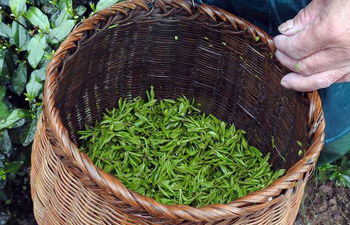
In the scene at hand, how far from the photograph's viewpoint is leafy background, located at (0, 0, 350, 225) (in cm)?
118

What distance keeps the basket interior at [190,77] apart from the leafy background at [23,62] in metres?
0.10

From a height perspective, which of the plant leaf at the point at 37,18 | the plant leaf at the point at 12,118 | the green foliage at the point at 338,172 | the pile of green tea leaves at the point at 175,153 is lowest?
the green foliage at the point at 338,172

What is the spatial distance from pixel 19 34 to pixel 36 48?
99mm

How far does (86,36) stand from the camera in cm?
110

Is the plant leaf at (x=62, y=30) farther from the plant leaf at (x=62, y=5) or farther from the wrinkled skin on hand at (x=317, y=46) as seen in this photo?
the wrinkled skin on hand at (x=317, y=46)

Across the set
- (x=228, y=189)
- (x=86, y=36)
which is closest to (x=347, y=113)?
(x=228, y=189)

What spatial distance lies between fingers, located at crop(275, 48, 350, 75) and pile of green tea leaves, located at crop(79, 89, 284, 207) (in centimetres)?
32

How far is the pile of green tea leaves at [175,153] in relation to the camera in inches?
48.4

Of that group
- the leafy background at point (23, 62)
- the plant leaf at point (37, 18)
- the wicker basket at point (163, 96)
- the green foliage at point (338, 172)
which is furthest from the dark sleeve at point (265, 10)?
the green foliage at point (338, 172)

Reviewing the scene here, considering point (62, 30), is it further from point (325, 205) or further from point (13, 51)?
point (325, 205)

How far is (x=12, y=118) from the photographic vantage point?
47.7 inches

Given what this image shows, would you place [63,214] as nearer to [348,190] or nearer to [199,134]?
[199,134]

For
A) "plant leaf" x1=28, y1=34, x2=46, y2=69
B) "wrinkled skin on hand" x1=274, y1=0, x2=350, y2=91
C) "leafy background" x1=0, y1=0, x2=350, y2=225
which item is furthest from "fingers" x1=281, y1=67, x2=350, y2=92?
"plant leaf" x1=28, y1=34, x2=46, y2=69

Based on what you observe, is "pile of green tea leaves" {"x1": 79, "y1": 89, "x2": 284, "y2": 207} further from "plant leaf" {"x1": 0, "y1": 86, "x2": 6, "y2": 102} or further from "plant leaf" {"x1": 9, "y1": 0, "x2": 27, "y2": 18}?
"plant leaf" {"x1": 9, "y1": 0, "x2": 27, "y2": 18}
